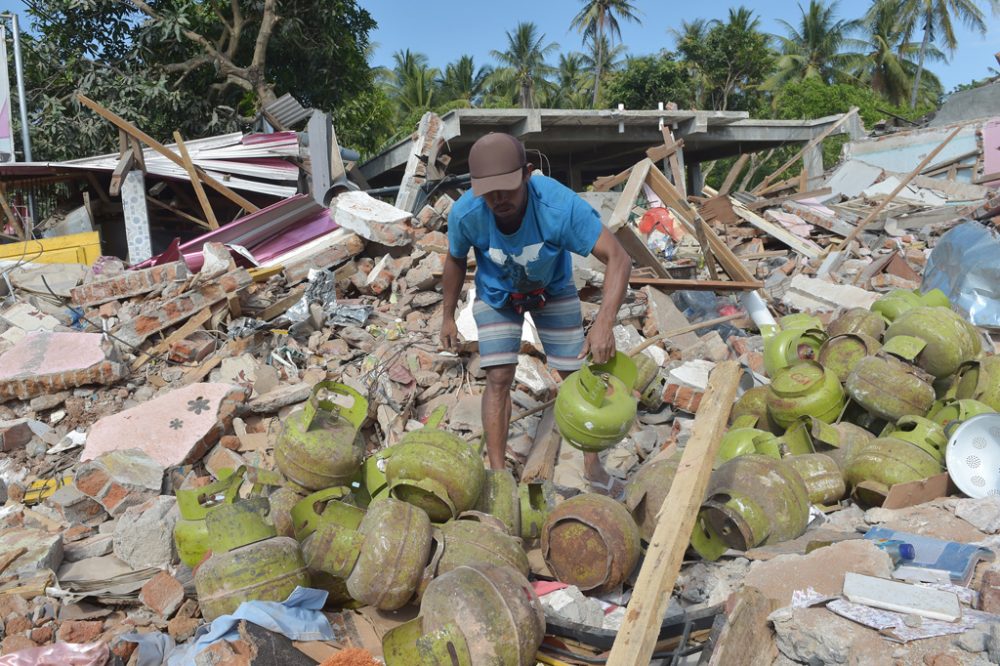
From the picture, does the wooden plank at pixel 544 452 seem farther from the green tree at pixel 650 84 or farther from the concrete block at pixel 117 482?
the green tree at pixel 650 84

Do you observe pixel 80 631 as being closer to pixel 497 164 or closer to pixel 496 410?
pixel 496 410

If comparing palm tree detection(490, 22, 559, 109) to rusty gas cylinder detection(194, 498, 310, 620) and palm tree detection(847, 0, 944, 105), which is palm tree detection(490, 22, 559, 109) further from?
rusty gas cylinder detection(194, 498, 310, 620)

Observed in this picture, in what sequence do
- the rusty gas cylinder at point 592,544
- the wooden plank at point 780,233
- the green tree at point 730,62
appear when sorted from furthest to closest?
the green tree at point 730,62
the wooden plank at point 780,233
the rusty gas cylinder at point 592,544

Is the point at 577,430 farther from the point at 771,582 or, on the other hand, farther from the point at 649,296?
the point at 649,296

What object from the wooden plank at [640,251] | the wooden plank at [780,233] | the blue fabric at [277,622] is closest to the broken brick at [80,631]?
the blue fabric at [277,622]

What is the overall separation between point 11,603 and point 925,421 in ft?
13.9

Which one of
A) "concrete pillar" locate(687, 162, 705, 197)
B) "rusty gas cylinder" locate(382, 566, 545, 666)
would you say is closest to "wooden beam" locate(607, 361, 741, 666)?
"rusty gas cylinder" locate(382, 566, 545, 666)

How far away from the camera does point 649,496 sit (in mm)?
3000

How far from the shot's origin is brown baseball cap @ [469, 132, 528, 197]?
10.3ft

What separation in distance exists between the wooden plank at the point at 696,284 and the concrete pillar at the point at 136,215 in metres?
5.96

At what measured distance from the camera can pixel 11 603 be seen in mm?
2824

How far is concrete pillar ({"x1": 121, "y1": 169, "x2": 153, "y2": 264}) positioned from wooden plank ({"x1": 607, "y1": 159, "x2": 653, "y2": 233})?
5.72 m

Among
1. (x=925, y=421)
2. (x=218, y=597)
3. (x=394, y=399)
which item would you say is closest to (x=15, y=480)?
(x=394, y=399)

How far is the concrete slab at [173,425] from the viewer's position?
441 centimetres
